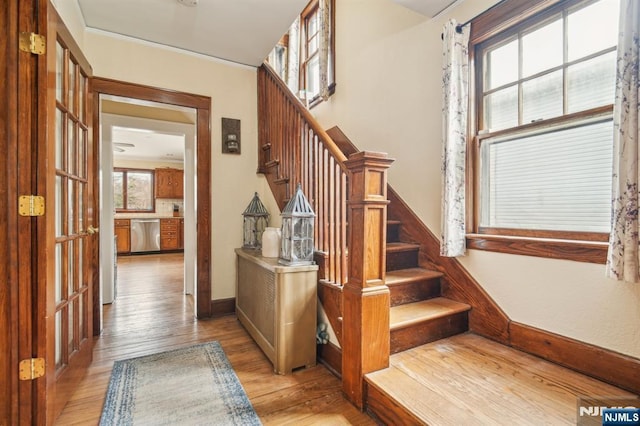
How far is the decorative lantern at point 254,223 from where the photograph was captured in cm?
307

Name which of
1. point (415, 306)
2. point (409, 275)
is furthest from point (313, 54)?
point (415, 306)

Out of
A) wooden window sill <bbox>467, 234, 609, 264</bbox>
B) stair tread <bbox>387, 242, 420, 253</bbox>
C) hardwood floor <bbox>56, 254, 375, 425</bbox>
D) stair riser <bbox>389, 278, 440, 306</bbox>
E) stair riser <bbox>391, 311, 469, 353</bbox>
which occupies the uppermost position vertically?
wooden window sill <bbox>467, 234, 609, 264</bbox>

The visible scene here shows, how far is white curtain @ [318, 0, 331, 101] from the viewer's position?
372 centimetres

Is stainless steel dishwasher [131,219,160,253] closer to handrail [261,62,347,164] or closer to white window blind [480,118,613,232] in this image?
handrail [261,62,347,164]

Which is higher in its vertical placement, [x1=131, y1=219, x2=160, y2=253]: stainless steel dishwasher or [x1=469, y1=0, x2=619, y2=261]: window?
[x1=469, y1=0, x2=619, y2=261]: window

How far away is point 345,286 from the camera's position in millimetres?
1751

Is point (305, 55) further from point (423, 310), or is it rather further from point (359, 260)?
point (423, 310)

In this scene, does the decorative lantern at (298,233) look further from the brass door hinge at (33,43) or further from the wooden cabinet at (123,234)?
the wooden cabinet at (123,234)

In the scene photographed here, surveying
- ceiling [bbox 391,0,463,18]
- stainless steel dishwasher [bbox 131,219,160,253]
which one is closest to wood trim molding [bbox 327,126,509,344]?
ceiling [bbox 391,0,463,18]

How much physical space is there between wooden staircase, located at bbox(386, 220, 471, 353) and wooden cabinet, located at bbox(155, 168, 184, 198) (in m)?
7.79

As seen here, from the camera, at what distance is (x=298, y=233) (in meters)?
2.10

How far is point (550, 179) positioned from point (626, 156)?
1.57 ft

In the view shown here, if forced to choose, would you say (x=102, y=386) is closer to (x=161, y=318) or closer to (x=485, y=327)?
(x=161, y=318)

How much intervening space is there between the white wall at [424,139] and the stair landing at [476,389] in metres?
0.27
